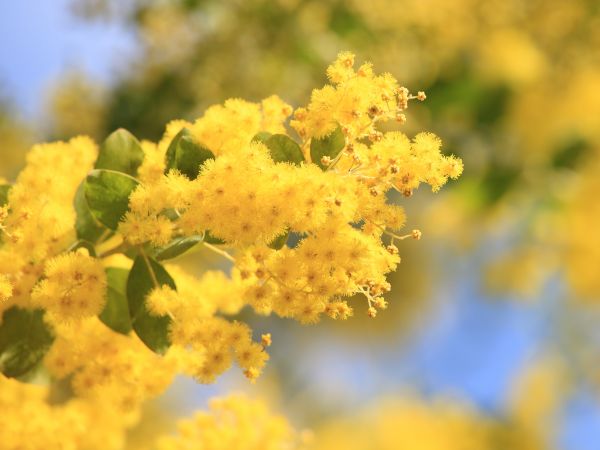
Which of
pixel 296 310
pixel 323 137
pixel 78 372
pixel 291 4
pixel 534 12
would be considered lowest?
pixel 78 372

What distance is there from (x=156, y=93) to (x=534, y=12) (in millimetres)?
1652

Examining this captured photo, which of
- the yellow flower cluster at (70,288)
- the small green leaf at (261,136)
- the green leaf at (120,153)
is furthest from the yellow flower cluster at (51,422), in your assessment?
the small green leaf at (261,136)

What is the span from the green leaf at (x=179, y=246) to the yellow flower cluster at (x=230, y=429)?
1.16ft

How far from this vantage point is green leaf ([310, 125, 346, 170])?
101 centimetres

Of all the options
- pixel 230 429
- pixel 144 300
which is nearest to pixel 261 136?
pixel 144 300

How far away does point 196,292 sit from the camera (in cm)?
117

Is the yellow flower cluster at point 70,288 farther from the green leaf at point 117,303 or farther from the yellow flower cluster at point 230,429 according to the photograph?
the yellow flower cluster at point 230,429

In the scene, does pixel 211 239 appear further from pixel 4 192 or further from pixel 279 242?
pixel 4 192

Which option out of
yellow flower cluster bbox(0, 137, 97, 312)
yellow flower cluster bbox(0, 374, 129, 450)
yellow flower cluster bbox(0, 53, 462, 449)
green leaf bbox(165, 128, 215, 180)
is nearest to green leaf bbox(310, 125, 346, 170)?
yellow flower cluster bbox(0, 53, 462, 449)

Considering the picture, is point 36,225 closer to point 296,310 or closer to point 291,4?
point 296,310

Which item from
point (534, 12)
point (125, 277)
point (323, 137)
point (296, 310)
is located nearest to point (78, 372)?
point (125, 277)

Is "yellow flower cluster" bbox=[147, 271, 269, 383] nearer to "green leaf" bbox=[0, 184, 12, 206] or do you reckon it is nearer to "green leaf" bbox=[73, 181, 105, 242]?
"green leaf" bbox=[73, 181, 105, 242]

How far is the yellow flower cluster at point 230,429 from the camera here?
4.19ft

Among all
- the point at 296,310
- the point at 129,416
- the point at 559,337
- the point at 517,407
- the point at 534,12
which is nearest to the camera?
the point at 296,310
